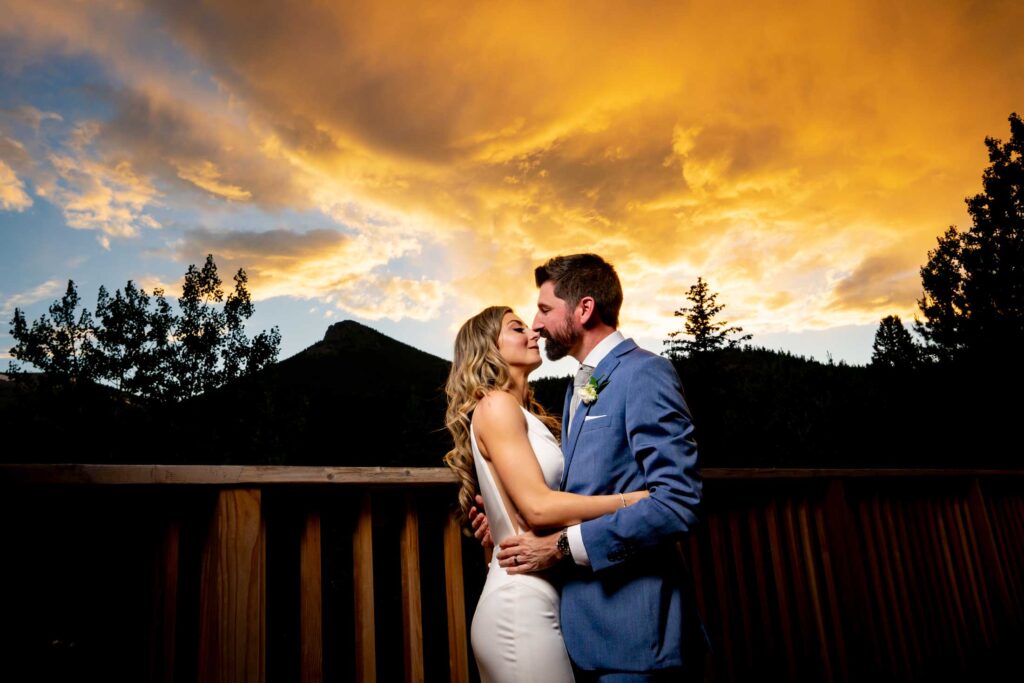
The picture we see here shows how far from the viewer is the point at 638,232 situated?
11.1m

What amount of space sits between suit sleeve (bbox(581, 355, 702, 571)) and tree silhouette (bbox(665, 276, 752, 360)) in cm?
3417

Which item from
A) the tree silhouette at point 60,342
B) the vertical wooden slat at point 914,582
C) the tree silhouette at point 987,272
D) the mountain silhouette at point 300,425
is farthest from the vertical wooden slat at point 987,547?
the tree silhouette at point 60,342

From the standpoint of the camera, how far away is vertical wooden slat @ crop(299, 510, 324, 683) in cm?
155

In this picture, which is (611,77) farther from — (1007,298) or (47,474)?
(1007,298)

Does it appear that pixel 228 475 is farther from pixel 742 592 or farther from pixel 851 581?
pixel 851 581

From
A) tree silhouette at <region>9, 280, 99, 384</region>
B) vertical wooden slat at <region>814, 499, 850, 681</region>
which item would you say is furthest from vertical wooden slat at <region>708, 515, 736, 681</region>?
tree silhouette at <region>9, 280, 99, 384</region>

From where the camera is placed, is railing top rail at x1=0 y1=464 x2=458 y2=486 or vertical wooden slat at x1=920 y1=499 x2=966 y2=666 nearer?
railing top rail at x1=0 y1=464 x2=458 y2=486

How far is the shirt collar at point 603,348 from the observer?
183 cm

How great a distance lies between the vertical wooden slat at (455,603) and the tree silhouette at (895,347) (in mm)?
32987

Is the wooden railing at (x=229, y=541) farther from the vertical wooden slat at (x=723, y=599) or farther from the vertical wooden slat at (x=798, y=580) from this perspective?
the vertical wooden slat at (x=798, y=580)

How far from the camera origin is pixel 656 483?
1.41 m

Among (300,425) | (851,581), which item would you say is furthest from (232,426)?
(851,581)

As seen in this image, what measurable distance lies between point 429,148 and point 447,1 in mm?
4544

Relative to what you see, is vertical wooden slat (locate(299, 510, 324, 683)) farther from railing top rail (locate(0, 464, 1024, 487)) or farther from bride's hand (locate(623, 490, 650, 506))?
bride's hand (locate(623, 490, 650, 506))
